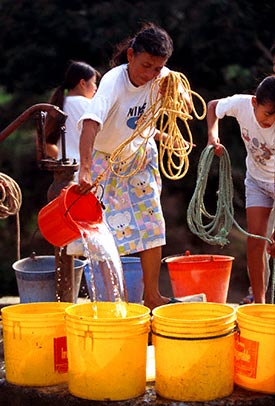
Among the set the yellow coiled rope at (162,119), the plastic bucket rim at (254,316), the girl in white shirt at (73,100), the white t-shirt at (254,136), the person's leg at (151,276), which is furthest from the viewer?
the girl in white shirt at (73,100)

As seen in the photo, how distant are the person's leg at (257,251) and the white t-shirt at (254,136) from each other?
221mm

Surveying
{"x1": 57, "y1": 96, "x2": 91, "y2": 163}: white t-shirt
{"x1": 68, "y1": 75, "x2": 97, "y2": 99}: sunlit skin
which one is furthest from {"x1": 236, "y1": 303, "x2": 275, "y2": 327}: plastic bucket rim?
{"x1": 68, "y1": 75, "x2": 97, "y2": 99}: sunlit skin

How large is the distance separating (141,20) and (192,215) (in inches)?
194

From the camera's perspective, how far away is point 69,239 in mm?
5000

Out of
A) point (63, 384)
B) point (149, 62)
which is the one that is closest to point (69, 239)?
point (63, 384)

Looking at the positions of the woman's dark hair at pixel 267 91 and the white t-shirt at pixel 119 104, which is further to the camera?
the woman's dark hair at pixel 267 91

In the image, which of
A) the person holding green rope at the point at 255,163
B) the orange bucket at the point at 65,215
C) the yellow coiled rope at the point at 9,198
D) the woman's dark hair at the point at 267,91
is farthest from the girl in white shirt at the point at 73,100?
the woman's dark hair at the point at 267,91

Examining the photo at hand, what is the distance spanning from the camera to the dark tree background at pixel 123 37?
10.7m

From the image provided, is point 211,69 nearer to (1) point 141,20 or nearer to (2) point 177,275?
(1) point 141,20

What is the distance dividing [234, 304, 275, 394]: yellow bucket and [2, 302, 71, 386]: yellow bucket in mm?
849

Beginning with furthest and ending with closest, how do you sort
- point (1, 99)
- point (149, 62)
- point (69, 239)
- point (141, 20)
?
1. point (1, 99)
2. point (141, 20)
3. point (149, 62)
4. point (69, 239)

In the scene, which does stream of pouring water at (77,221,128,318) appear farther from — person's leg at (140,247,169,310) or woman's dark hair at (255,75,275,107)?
woman's dark hair at (255,75,275,107)

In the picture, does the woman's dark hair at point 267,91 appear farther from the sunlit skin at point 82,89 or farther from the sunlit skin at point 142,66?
the sunlit skin at point 82,89

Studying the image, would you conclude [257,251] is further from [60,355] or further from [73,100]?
[60,355]
